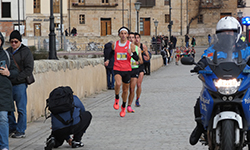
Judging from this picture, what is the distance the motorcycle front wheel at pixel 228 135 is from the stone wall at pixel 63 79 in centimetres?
536

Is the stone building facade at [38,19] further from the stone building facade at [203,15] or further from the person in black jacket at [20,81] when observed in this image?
the person in black jacket at [20,81]

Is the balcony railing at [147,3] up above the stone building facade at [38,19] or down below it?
above

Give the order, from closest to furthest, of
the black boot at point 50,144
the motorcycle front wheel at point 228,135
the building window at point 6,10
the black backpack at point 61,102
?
the motorcycle front wheel at point 228,135
the black boot at point 50,144
the black backpack at point 61,102
the building window at point 6,10

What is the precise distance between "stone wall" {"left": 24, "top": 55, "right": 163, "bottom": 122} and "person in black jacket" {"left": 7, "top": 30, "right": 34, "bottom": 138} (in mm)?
1426

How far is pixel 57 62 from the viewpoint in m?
12.2

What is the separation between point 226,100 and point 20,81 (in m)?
4.00

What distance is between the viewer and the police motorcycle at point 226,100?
524cm

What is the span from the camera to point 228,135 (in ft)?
17.0

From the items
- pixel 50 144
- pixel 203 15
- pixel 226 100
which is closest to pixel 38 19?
pixel 203 15

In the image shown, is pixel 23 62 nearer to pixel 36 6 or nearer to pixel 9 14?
pixel 36 6

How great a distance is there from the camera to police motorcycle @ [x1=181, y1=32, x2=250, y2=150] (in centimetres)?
524

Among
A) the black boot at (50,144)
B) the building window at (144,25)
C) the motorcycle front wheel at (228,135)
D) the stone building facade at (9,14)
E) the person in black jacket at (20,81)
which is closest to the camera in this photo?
the motorcycle front wheel at (228,135)

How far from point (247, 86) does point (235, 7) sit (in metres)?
77.2

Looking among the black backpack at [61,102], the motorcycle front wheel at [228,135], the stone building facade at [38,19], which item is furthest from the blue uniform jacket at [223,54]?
the stone building facade at [38,19]
